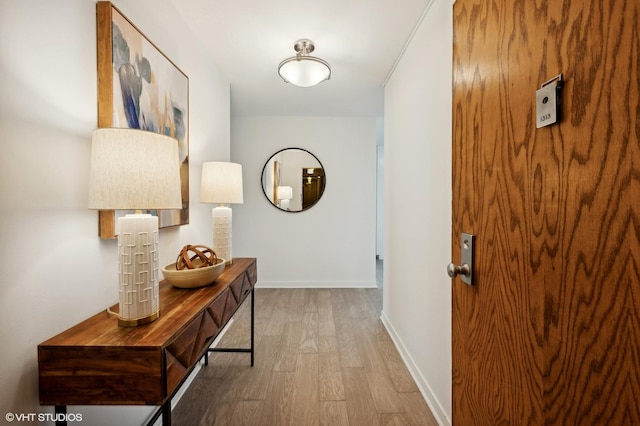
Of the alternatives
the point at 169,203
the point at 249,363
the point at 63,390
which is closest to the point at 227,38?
the point at 169,203

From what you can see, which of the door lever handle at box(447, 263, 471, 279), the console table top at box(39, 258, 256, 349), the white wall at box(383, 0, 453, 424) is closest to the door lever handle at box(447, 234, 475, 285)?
the door lever handle at box(447, 263, 471, 279)

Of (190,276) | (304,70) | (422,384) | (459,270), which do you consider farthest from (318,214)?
(459,270)

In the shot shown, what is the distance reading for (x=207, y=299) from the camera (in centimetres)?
130

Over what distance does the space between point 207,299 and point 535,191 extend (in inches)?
49.0

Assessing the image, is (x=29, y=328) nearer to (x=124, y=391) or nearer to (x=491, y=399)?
(x=124, y=391)

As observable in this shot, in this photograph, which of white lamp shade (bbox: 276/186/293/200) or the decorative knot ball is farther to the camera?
white lamp shade (bbox: 276/186/293/200)

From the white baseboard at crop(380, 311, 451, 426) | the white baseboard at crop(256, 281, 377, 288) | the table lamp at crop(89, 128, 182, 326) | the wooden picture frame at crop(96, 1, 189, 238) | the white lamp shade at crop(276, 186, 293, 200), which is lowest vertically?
the white baseboard at crop(380, 311, 451, 426)

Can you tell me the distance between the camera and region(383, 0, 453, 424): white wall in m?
1.58

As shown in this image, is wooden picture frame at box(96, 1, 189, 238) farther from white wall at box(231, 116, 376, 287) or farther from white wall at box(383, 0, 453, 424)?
white wall at box(231, 116, 376, 287)

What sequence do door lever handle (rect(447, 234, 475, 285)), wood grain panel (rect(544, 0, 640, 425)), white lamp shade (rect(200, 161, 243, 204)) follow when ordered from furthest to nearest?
white lamp shade (rect(200, 161, 243, 204)), door lever handle (rect(447, 234, 475, 285)), wood grain panel (rect(544, 0, 640, 425))

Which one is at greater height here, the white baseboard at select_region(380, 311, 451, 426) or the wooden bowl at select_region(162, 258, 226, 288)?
the wooden bowl at select_region(162, 258, 226, 288)

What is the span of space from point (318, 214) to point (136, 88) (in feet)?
9.93

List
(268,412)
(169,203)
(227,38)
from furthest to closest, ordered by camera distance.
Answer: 1. (227,38)
2. (268,412)
3. (169,203)

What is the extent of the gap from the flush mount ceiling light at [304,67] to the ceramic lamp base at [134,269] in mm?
1598
